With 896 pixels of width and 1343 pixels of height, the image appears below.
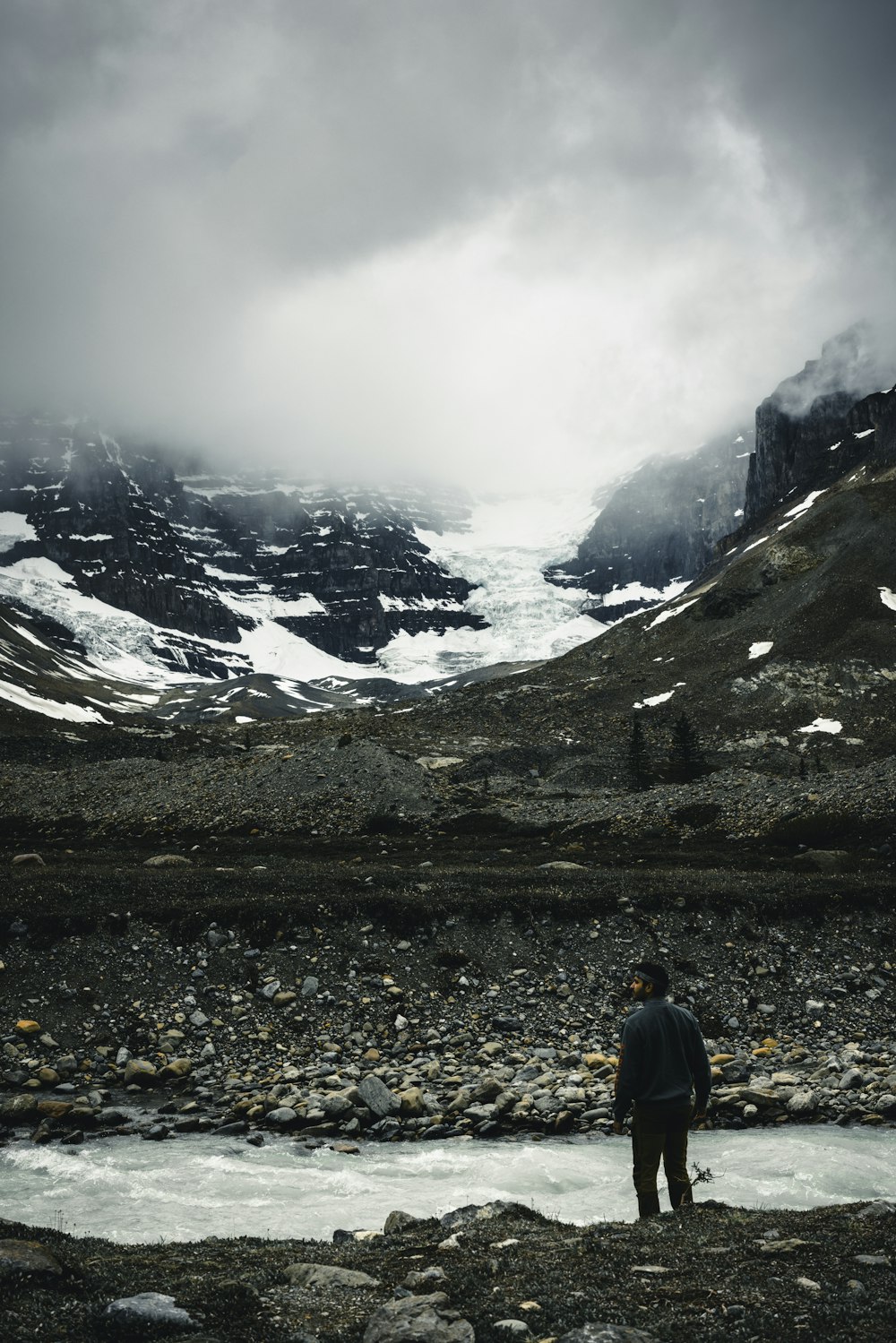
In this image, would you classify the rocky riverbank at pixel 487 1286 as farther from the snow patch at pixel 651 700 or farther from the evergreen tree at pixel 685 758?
the snow patch at pixel 651 700

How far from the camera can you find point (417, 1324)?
5.68 meters

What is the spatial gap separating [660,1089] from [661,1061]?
31 cm

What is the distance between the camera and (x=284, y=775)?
53.6 metres

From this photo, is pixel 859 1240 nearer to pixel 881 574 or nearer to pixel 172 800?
pixel 172 800

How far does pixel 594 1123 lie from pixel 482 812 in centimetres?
3589

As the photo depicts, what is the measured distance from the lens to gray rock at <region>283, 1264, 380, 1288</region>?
696 centimetres

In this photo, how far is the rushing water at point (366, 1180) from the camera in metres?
11.1

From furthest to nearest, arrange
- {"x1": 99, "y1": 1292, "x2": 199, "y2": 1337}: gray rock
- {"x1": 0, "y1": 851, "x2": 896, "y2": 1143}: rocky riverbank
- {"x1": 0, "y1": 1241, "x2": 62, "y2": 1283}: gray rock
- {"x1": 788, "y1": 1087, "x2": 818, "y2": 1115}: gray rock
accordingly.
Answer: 1. {"x1": 0, "y1": 851, "x2": 896, "y2": 1143}: rocky riverbank
2. {"x1": 788, "y1": 1087, "x2": 818, "y2": 1115}: gray rock
3. {"x1": 0, "y1": 1241, "x2": 62, "y2": 1283}: gray rock
4. {"x1": 99, "y1": 1292, "x2": 199, "y2": 1337}: gray rock

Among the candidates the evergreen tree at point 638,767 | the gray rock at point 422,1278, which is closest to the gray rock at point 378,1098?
the gray rock at point 422,1278

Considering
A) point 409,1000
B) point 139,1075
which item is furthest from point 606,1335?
point 409,1000

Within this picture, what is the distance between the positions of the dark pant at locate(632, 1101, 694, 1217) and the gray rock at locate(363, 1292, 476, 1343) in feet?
12.8

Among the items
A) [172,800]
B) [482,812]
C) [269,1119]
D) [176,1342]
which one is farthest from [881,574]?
[176,1342]

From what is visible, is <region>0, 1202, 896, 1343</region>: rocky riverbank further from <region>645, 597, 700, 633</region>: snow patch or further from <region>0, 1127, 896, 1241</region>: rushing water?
<region>645, 597, 700, 633</region>: snow patch

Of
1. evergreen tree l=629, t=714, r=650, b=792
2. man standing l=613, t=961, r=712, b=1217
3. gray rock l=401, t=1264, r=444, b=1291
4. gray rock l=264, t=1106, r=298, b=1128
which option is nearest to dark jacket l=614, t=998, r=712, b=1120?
man standing l=613, t=961, r=712, b=1217
